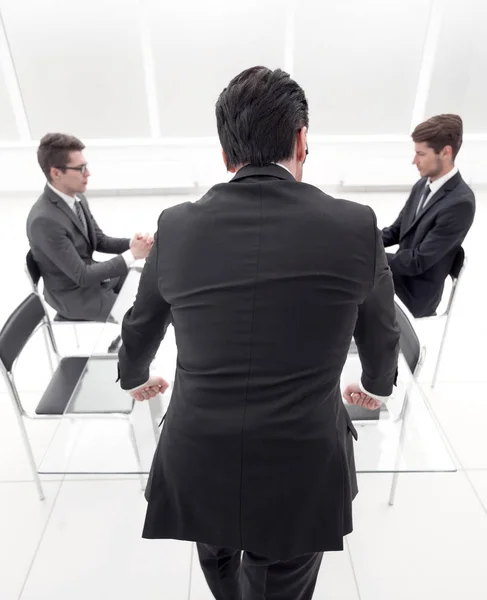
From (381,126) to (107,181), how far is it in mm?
3081

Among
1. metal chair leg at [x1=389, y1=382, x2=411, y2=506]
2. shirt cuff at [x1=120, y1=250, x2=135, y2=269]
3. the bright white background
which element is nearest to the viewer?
metal chair leg at [x1=389, y1=382, x2=411, y2=506]

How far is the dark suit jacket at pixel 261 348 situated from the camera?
3.25 ft

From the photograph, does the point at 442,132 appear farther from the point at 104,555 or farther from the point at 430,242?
the point at 104,555

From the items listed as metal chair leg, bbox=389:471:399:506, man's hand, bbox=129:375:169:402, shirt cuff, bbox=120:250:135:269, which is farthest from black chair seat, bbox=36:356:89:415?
metal chair leg, bbox=389:471:399:506

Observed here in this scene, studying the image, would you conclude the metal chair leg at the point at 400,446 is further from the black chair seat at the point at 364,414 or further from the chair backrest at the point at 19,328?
the chair backrest at the point at 19,328

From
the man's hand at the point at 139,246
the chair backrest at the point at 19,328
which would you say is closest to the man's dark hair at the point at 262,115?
the chair backrest at the point at 19,328

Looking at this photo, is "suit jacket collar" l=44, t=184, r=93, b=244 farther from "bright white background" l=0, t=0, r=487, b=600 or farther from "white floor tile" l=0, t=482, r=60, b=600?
"white floor tile" l=0, t=482, r=60, b=600

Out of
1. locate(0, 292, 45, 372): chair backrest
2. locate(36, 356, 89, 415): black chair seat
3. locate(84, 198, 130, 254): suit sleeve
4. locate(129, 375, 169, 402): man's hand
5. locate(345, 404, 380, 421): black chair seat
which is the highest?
locate(129, 375, 169, 402): man's hand

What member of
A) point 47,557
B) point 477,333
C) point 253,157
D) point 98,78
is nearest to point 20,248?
point 98,78

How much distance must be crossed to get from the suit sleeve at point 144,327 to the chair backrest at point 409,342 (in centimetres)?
101

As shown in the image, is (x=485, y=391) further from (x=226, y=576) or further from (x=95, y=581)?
(x=95, y=581)

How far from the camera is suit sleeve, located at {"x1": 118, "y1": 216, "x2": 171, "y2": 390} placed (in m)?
1.14

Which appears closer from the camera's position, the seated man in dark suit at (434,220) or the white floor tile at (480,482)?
the white floor tile at (480,482)

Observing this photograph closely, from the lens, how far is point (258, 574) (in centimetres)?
135
